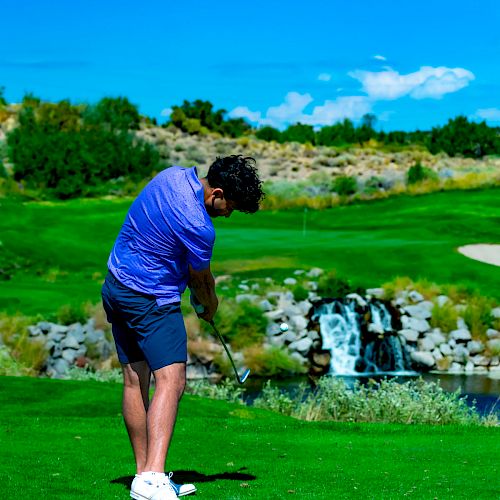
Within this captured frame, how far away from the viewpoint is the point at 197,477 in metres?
6.35

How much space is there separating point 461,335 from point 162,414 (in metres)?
17.0

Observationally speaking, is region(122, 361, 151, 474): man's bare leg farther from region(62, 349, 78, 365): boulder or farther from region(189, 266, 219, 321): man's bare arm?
region(62, 349, 78, 365): boulder

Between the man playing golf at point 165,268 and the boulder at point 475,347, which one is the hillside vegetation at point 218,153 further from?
the man playing golf at point 165,268

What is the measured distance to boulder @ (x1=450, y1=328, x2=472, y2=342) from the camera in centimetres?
2145

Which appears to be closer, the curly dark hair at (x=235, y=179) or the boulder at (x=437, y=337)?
the curly dark hair at (x=235, y=179)

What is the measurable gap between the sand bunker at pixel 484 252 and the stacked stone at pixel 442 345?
3753 mm

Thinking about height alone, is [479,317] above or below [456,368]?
above

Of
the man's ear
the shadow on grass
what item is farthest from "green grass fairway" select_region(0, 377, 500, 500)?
the man's ear

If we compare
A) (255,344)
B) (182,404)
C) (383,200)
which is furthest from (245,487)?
(383,200)

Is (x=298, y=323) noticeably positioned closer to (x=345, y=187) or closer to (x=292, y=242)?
(x=292, y=242)

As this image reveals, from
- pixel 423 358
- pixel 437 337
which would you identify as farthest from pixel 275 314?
pixel 437 337

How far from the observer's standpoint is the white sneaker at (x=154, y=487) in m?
5.08

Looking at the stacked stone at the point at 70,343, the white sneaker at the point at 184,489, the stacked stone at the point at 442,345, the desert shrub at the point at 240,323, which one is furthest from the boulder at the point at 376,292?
the white sneaker at the point at 184,489

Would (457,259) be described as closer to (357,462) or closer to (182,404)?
(182,404)
